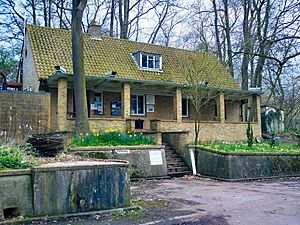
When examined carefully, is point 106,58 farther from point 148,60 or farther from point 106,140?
point 106,140

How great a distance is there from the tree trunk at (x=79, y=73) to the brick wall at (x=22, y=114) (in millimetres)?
2194

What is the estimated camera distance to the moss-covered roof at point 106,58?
68.1 feet

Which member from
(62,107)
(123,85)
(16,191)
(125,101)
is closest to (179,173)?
(125,101)

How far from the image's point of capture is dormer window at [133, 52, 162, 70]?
23.9 m

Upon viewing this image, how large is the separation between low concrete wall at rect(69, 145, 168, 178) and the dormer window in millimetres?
10052

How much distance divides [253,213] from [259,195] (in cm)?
277

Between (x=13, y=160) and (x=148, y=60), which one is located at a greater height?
(x=148, y=60)

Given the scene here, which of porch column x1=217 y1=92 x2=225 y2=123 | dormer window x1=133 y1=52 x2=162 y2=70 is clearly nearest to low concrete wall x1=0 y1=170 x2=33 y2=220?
dormer window x1=133 y1=52 x2=162 y2=70

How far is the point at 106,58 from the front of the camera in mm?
23016

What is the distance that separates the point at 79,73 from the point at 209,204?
9.97m

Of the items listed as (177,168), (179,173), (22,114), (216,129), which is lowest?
(179,173)

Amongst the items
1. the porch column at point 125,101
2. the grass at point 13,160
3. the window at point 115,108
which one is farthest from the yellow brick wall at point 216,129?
the grass at point 13,160

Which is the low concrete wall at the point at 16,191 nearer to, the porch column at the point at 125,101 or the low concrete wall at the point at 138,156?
the low concrete wall at the point at 138,156

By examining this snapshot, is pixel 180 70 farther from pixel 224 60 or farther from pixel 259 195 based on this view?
pixel 259 195
